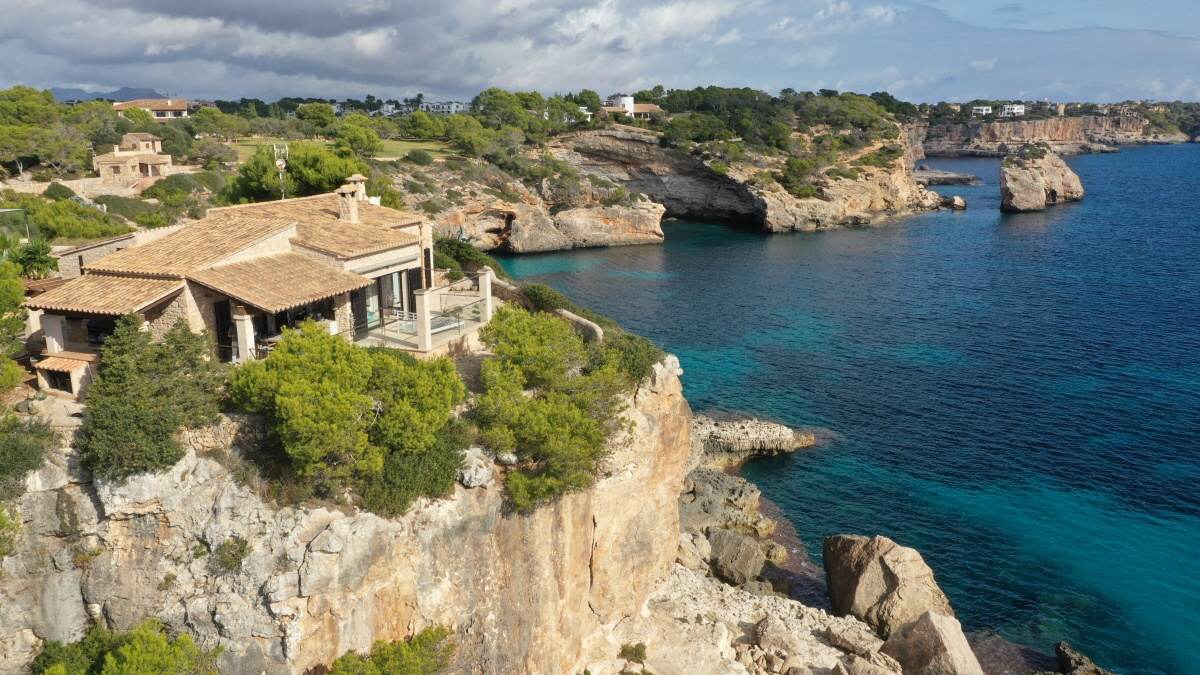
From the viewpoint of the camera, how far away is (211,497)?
60.6 feet

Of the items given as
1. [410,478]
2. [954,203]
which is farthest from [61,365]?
[954,203]

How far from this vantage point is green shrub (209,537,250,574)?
17875 mm

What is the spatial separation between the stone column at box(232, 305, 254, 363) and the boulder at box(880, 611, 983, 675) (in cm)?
2098

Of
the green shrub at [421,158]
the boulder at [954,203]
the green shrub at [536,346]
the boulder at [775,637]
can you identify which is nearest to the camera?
the green shrub at [536,346]

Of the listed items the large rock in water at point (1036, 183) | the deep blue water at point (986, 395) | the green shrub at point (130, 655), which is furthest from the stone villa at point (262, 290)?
the large rock in water at point (1036, 183)

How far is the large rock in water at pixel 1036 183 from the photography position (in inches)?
4277

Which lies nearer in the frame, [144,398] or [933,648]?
[144,398]

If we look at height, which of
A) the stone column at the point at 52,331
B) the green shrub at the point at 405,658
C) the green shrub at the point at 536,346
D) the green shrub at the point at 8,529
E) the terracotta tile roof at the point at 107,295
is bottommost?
the green shrub at the point at 405,658

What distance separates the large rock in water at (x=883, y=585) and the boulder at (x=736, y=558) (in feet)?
9.65

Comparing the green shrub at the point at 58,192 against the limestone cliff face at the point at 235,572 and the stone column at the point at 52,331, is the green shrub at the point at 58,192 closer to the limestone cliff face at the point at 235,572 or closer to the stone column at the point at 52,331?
the stone column at the point at 52,331

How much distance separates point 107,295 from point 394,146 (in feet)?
277

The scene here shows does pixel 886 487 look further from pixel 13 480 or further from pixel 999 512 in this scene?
pixel 13 480

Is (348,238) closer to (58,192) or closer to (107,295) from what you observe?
(107,295)

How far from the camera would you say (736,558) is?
3061 cm
